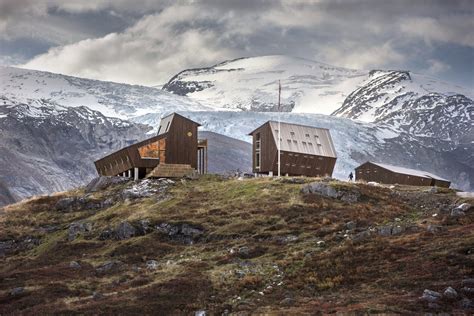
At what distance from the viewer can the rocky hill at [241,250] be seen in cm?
3173

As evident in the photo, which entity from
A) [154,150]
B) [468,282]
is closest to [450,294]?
[468,282]

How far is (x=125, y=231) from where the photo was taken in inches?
2127

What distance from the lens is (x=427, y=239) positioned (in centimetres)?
3950

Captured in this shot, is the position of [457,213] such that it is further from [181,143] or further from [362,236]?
[181,143]

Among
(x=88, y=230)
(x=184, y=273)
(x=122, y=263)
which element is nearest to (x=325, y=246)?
(x=184, y=273)

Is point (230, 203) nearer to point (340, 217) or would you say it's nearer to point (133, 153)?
point (340, 217)

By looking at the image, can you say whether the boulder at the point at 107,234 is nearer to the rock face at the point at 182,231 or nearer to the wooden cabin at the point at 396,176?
the rock face at the point at 182,231

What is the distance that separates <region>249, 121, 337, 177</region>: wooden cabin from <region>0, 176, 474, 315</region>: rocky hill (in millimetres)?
14499

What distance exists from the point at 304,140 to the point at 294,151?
3.35 m

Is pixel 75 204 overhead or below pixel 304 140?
below

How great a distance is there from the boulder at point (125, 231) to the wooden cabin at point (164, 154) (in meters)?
24.0

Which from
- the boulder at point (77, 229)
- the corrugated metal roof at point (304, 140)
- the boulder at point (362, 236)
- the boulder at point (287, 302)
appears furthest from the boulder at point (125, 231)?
the corrugated metal roof at point (304, 140)

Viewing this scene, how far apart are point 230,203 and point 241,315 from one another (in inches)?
1233

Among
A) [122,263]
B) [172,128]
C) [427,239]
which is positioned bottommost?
[122,263]
